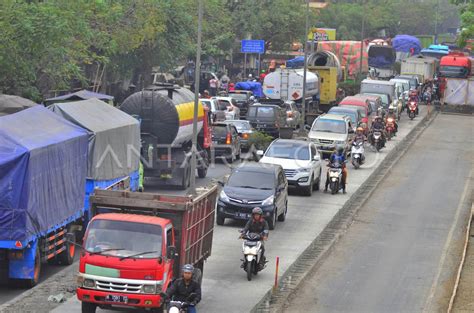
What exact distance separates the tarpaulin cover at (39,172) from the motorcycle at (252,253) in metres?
3.72

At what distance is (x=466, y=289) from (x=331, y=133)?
22.1 meters

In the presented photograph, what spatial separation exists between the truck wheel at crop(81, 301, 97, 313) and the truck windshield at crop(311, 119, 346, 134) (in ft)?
90.4

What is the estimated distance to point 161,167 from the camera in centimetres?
3412

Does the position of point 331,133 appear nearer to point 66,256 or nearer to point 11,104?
point 11,104

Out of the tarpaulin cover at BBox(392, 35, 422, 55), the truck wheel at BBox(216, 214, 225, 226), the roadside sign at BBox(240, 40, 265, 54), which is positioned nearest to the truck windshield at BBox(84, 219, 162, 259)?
the truck wheel at BBox(216, 214, 225, 226)

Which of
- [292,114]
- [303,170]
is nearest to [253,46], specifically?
[292,114]

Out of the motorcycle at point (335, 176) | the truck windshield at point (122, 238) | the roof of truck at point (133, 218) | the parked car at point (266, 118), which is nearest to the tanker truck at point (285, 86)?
the parked car at point (266, 118)

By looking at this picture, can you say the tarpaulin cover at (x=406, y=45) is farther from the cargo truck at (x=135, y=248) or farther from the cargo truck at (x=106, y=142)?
the cargo truck at (x=135, y=248)

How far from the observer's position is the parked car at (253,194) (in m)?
28.1

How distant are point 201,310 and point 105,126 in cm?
841

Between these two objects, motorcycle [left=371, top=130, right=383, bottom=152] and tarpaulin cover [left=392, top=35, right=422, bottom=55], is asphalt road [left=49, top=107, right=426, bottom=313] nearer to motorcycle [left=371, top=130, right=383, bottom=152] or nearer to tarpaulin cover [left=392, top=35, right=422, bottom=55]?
motorcycle [left=371, top=130, right=383, bottom=152]

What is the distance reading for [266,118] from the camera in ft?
163

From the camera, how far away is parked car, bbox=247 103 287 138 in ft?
163

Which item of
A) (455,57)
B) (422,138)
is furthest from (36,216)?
(455,57)
